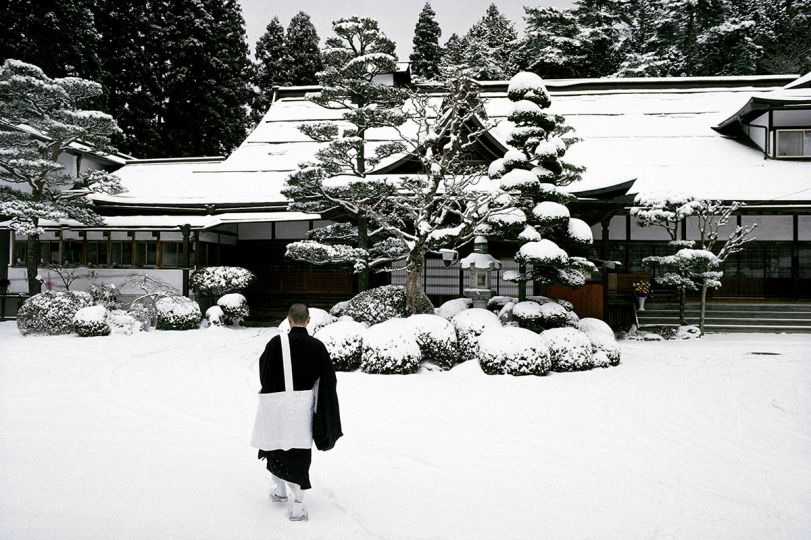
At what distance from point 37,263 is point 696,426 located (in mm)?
17712

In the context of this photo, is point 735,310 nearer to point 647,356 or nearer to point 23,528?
point 647,356

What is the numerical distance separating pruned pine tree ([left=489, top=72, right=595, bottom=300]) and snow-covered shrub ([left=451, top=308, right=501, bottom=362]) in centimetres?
136

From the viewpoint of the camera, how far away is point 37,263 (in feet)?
54.6

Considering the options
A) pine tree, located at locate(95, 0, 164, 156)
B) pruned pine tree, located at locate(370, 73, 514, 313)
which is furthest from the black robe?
pine tree, located at locate(95, 0, 164, 156)

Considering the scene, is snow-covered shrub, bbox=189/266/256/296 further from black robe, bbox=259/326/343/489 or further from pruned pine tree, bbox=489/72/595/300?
black robe, bbox=259/326/343/489

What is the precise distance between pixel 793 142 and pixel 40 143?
946 inches

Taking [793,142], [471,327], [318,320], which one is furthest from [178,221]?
[793,142]

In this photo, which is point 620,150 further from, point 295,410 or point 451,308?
point 295,410

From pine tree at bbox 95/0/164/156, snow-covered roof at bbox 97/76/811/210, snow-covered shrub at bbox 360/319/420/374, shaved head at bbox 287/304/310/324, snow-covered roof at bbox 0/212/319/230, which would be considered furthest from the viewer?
pine tree at bbox 95/0/164/156

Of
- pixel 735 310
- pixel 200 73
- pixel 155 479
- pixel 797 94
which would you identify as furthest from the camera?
pixel 200 73

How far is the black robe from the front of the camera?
3969 mm

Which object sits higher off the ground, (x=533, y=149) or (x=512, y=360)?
(x=533, y=149)

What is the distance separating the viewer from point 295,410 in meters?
3.96

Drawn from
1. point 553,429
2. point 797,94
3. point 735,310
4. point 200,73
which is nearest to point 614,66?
point 797,94
